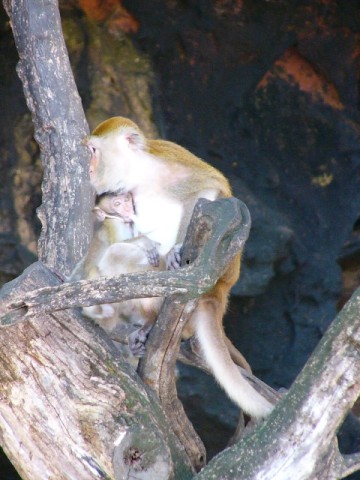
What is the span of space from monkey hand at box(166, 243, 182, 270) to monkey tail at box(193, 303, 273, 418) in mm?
263

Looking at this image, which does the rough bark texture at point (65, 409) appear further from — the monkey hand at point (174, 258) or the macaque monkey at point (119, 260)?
the monkey hand at point (174, 258)

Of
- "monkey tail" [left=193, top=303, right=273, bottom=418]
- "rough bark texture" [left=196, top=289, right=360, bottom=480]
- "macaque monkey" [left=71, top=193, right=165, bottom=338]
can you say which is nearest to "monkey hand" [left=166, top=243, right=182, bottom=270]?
"macaque monkey" [left=71, top=193, right=165, bottom=338]

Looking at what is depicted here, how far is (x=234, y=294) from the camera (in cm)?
588

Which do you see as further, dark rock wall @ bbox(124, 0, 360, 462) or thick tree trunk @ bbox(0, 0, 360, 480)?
dark rock wall @ bbox(124, 0, 360, 462)

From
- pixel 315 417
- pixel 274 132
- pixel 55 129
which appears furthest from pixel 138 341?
pixel 274 132

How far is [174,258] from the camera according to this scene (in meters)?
3.69

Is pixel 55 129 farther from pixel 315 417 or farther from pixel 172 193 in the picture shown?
pixel 315 417

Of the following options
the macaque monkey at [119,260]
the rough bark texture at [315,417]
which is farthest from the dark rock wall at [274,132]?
the rough bark texture at [315,417]

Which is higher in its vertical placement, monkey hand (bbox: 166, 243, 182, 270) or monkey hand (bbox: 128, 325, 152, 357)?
monkey hand (bbox: 166, 243, 182, 270)

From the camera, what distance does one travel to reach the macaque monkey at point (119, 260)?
3844mm

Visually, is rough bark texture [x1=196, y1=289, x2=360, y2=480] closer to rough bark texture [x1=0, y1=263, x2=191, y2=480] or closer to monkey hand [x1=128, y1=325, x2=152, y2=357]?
rough bark texture [x1=0, y1=263, x2=191, y2=480]

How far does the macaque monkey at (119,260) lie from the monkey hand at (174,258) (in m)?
0.13

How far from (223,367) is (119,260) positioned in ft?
2.01

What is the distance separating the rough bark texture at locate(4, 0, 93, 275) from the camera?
420cm
